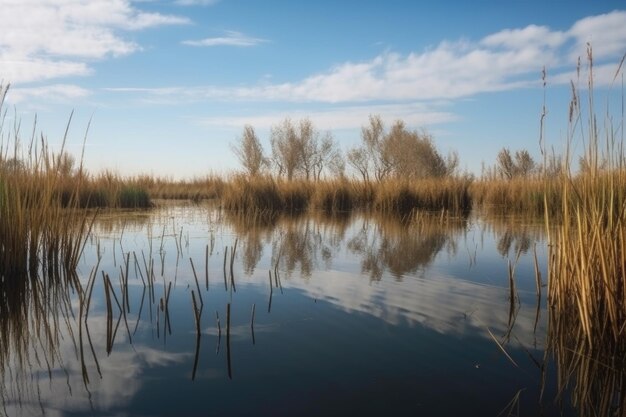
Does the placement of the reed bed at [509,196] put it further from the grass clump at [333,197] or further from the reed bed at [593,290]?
the reed bed at [593,290]

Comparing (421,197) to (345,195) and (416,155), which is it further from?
(416,155)

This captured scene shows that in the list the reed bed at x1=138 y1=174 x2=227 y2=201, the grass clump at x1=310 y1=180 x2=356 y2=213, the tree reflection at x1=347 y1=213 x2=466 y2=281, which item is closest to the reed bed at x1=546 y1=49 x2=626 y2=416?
the tree reflection at x1=347 y1=213 x2=466 y2=281

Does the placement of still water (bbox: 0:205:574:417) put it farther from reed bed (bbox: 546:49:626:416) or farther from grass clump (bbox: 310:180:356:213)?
grass clump (bbox: 310:180:356:213)

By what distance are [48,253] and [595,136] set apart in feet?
13.9

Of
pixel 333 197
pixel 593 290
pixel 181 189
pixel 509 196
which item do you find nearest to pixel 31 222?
pixel 593 290

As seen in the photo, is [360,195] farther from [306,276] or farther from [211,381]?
[211,381]

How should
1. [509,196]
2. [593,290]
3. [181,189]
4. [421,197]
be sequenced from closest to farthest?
[593,290], [421,197], [509,196], [181,189]

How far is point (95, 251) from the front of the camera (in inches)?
225

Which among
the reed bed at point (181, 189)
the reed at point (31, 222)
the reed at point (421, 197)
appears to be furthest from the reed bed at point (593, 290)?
the reed bed at point (181, 189)

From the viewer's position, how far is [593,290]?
259cm

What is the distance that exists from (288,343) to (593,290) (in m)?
1.59

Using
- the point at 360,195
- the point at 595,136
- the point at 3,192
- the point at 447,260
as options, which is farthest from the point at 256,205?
the point at 595,136

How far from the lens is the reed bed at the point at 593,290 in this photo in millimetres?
2246

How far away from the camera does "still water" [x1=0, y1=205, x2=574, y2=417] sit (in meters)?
2.00
